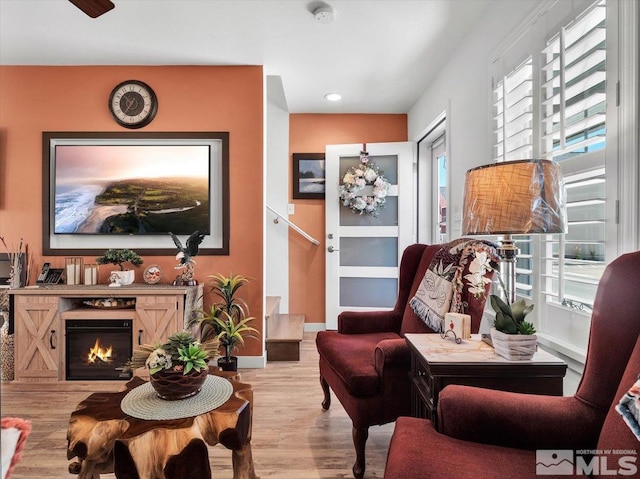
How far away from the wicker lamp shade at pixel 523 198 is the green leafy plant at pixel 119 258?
2.60 meters

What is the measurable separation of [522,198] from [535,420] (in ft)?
2.35

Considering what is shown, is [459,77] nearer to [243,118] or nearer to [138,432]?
[243,118]

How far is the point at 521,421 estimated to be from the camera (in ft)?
3.64

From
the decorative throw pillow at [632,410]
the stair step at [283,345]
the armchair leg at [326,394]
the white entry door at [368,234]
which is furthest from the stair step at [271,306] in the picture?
the decorative throw pillow at [632,410]

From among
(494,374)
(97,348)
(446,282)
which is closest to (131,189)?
(97,348)

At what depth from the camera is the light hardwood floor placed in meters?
1.77

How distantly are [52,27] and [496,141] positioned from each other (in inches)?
120

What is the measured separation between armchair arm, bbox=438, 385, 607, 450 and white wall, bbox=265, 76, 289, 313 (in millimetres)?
3138

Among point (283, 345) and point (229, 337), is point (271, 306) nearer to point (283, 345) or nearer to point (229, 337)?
point (283, 345)

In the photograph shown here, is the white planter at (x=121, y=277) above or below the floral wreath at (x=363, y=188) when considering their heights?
below

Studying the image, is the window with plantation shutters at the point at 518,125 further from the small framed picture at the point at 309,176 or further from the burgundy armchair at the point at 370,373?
the small framed picture at the point at 309,176

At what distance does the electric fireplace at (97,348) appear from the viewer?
9.06 feet

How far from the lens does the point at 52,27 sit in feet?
8.36

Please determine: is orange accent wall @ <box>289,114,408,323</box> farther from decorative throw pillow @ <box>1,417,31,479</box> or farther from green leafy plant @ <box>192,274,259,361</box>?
decorative throw pillow @ <box>1,417,31,479</box>
